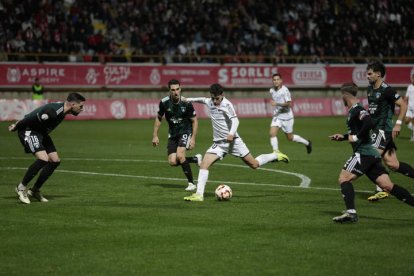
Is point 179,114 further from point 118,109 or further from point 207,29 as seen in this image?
point 207,29

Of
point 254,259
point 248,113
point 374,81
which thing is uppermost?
point 374,81

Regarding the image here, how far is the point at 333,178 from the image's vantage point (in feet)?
62.4

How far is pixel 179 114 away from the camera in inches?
688

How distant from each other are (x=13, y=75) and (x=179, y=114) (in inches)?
968

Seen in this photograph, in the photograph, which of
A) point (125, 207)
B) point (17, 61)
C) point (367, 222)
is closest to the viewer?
point (367, 222)

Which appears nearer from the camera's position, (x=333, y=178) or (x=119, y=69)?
(x=333, y=178)

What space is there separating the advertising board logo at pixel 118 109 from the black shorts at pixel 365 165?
1181 inches

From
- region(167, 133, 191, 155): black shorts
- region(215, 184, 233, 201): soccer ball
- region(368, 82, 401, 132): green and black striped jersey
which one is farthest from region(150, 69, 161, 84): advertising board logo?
region(215, 184, 233, 201): soccer ball

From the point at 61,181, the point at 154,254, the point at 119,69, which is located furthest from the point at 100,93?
the point at 154,254

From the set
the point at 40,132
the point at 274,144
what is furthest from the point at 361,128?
the point at 274,144

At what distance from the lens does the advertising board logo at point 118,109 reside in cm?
4181

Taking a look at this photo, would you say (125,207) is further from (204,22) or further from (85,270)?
(204,22)

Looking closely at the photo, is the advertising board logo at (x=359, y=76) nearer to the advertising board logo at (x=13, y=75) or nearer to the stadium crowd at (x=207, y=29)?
the stadium crowd at (x=207, y=29)

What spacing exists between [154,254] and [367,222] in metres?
4.10
